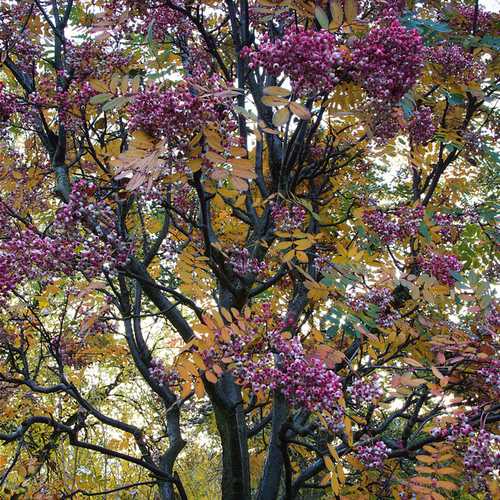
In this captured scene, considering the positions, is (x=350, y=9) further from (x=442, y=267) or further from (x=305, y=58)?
(x=442, y=267)

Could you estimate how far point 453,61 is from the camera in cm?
292

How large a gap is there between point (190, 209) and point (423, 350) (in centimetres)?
161

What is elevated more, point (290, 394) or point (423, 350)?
point (423, 350)

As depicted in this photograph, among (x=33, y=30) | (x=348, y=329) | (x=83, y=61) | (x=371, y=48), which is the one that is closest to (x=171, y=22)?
(x=83, y=61)

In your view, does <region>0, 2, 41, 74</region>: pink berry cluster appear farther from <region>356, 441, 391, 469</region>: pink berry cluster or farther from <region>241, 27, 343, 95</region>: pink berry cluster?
<region>356, 441, 391, 469</region>: pink berry cluster

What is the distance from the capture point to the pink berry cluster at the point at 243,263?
120 inches

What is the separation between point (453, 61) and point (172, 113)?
1873 millimetres

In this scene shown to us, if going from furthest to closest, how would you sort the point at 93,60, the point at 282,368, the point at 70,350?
the point at 70,350
the point at 93,60
the point at 282,368

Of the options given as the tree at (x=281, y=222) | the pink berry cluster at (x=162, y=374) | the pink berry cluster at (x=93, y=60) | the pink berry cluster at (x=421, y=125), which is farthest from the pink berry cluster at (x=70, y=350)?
the pink berry cluster at (x=421, y=125)

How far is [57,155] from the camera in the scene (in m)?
3.65

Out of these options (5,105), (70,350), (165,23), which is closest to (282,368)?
(5,105)

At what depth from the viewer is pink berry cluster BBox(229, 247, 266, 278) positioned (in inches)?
120

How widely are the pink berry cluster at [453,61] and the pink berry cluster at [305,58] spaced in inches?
49.3

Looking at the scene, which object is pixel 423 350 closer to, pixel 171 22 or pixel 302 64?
pixel 302 64
